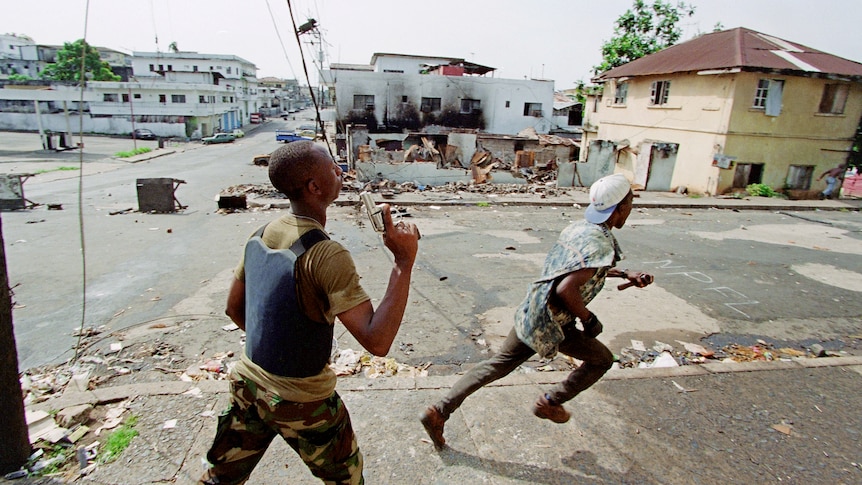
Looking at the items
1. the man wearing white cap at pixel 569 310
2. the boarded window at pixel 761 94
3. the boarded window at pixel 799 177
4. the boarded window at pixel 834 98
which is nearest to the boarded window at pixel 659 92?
the boarded window at pixel 761 94

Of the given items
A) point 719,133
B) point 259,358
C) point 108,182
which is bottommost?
point 108,182

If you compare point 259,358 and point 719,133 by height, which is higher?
point 719,133

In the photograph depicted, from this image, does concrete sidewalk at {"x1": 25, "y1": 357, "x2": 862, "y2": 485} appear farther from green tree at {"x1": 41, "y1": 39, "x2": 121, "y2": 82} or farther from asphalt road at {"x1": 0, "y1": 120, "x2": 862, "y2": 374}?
green tree at {"x1": 41, "y1": 39, "x2": 121, "y2": 82}

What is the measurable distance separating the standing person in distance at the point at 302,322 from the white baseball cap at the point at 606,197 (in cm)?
131

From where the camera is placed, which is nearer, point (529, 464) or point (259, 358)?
point (259, 358)

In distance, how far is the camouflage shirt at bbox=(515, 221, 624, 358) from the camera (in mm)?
2461

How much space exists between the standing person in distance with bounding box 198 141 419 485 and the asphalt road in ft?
8.02

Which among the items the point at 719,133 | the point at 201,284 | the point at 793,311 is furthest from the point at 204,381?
the point at 719,133

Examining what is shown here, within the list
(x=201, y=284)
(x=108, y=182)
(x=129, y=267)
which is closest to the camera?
(x=201, y=284)

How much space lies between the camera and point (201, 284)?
631cm

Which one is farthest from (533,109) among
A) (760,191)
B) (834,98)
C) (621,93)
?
(760,191)

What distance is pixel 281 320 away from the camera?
5.44 feet

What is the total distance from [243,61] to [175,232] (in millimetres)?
65645

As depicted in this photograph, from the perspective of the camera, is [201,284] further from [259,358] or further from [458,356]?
[259,358]
